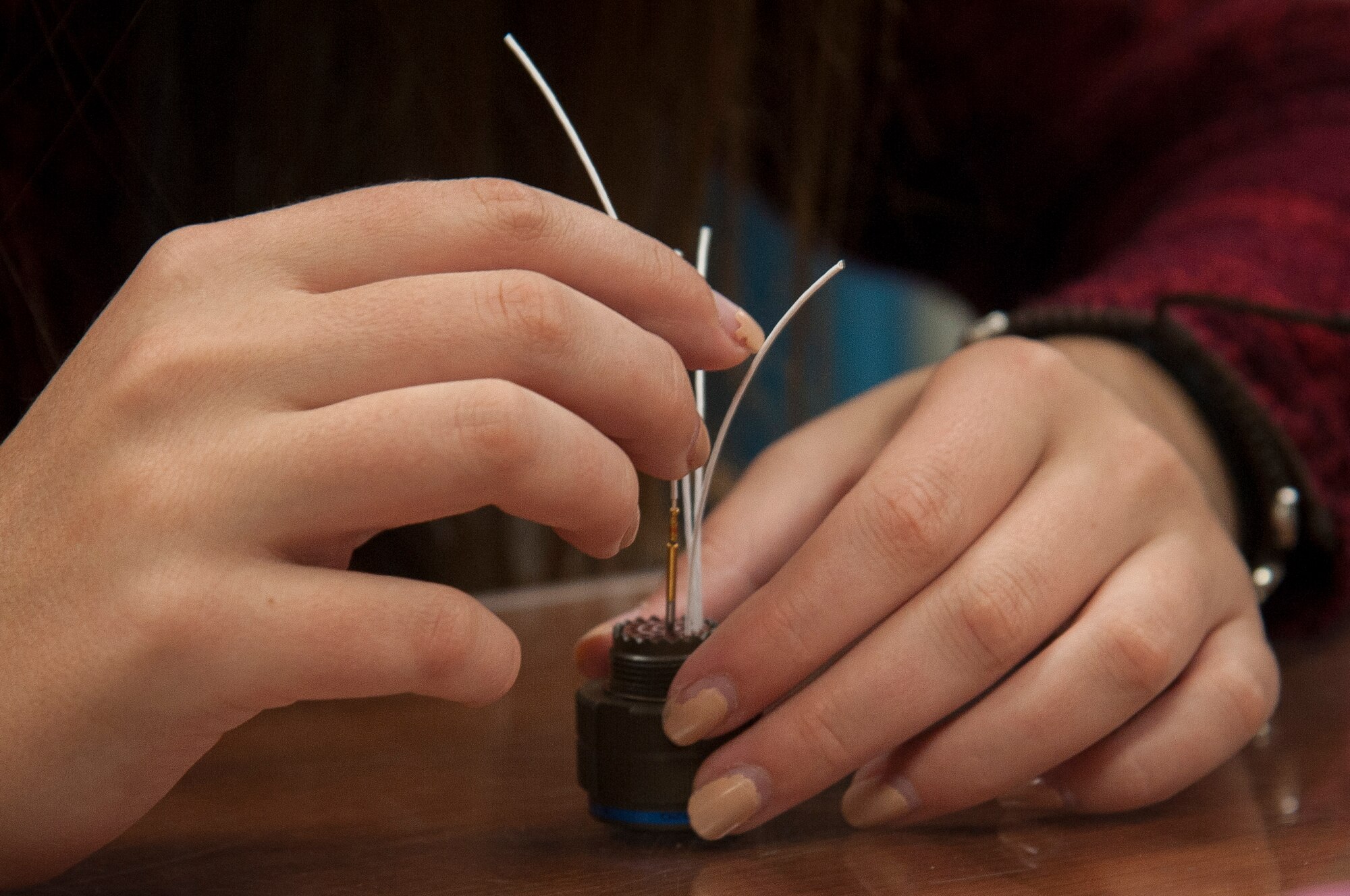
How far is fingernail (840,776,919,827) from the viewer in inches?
17.2

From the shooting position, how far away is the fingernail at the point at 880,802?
0.44 m

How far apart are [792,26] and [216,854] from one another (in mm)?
709

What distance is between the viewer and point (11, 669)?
36cm

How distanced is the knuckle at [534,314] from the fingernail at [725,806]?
18 centimetres

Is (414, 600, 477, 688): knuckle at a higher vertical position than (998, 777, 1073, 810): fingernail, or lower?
higher

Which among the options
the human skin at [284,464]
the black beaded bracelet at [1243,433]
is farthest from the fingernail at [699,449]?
the black beaded bracelet at [1243,433]

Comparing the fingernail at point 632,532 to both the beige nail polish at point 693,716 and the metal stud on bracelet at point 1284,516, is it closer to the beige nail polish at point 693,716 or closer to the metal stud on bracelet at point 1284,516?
the beige nail polish at point 693,716

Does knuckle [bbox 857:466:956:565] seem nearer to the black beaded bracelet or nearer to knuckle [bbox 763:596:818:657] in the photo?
knuckle [bbox 763:596:818:657]

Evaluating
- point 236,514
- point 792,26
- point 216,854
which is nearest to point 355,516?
point 236,514

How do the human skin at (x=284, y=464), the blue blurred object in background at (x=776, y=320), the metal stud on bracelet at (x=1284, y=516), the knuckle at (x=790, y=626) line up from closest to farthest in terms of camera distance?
the human skin at (x=284, y=464) → the knuckle at (x=790, y=626) → the metal stud on bracelet at (x=1284, y=516) → the blue blurred object in background at (x=776, y=320)

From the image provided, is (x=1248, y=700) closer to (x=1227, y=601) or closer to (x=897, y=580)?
(x=1227, y=601)

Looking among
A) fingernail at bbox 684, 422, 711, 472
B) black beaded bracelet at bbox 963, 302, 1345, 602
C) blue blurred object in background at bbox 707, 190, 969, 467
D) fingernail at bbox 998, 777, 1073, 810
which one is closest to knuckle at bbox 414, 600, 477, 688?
fingernail at bbox 684, 422, 711, 472

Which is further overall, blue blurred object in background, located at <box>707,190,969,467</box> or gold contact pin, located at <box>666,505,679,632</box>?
blue blurred object in background, located at <box>707,190,969,467</box>

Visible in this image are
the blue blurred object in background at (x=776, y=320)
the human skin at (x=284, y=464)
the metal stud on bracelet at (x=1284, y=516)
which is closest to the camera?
the human skin at (x=284, y=464)
